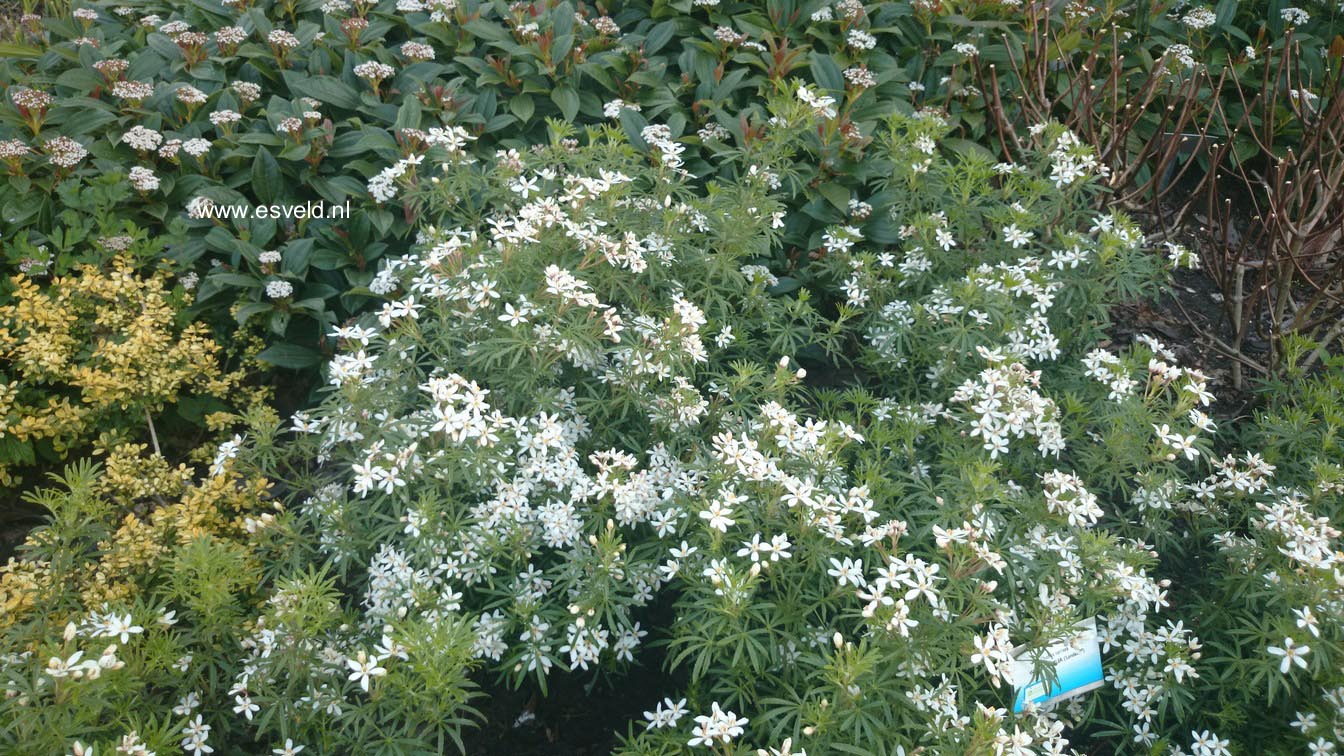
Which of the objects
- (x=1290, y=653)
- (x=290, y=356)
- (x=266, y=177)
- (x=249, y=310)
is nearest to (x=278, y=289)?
(x=249, y=310)

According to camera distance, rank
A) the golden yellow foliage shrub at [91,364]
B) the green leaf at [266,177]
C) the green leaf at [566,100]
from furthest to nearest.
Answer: the green leaf at [566,100]
the green leaf at [266,177]
the golden yellow foliage shrub at [91,364]

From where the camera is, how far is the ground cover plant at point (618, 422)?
1.99m

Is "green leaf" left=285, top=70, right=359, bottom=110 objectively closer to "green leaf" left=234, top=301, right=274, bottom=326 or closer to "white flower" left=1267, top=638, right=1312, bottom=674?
"green leaf" left=234, top=301, right=274, bottom=326

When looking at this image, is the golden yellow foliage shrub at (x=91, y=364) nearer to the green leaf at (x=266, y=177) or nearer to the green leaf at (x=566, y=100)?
the green leaf at (x=266, y=177)

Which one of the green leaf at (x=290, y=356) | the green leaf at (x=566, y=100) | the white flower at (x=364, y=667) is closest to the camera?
the white flower at (x=364, y=667)

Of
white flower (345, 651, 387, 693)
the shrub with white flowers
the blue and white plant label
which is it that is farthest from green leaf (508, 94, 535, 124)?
the blue and white plant label

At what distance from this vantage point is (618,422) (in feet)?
8.18

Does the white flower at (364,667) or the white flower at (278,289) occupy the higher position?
the white flower at (364,667)

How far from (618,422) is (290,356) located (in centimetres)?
163

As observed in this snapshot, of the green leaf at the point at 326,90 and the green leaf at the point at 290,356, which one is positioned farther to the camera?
the green leaf at the point at 326,90

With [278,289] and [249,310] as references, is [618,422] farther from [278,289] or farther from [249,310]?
[249,310]

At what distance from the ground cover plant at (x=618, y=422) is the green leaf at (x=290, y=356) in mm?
27

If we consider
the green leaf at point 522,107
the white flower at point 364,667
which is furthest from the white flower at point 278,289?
the white flower at point 364,667

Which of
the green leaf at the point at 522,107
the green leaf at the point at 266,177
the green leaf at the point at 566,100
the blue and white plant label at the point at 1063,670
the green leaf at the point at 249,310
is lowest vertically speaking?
the green leaf at the point at 249,310
